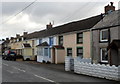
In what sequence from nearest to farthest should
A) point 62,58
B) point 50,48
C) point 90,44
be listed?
point 90,44, point 62,58, point 50,48

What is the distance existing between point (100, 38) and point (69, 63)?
494 cm

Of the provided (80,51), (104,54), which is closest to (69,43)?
(80,51)

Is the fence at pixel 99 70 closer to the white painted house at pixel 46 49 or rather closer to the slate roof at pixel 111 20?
the slate roof at pixel 111 20

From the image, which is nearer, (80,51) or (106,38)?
(106,38)

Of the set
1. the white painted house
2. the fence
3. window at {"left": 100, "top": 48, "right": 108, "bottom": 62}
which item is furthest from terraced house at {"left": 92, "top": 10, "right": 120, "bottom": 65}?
the white painted house

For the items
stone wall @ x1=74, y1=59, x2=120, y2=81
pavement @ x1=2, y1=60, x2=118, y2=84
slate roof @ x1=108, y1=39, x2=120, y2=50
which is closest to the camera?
pavement @ x1=2, y1=60, x2=118, y2=84

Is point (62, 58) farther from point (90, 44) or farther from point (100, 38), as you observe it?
point (100, 38)

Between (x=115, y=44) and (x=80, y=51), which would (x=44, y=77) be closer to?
(x=115, y=44)

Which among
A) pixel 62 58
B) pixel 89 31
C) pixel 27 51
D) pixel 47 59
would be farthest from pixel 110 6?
pixel 27 51

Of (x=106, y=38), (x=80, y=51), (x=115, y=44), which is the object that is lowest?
(x=80, y=51)

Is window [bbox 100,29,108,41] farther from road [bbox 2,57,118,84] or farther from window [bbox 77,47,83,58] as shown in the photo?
road [bbox 2,57,118,84]

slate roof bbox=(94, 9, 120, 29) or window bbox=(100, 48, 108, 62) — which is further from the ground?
slate roof bbox=(94, 9, 120, 29)

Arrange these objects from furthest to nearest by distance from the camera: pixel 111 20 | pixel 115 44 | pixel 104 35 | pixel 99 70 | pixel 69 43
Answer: pixel 69 43
pixel 111 20
pixel 104 35
pixel 115 44
pixel 99 70

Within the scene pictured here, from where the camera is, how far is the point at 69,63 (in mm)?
20625
